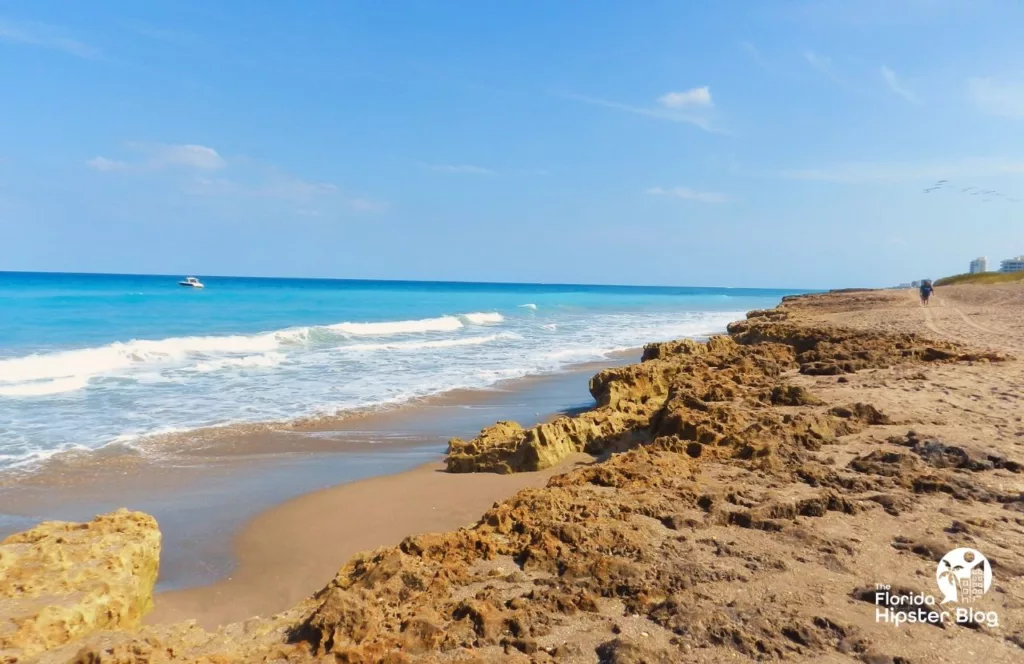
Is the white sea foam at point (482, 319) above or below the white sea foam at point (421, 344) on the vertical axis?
above

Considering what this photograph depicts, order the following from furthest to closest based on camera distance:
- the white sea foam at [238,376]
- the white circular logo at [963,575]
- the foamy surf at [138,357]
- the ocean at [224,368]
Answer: the foamy surf at [138,357]
the ocean at [224,368]
the white sea foam at [238,376]
the white circular logo at [963,575]

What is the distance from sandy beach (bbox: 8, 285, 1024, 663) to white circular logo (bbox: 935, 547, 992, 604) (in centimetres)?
2

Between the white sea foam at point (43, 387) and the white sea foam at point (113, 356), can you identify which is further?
the white sea foam at point (113, 356)

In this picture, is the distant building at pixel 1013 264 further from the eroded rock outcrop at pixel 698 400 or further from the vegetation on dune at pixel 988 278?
the eroded rock outcrop at pixel 698 400

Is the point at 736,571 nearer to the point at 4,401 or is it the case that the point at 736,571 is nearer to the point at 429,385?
the point at 429,385

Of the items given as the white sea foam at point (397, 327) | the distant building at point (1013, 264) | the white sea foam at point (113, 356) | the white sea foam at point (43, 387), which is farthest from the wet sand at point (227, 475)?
the distant building at point (1013, 264)

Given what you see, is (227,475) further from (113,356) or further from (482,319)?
(482,319)

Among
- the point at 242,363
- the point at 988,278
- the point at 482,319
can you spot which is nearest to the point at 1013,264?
the point at 988,278

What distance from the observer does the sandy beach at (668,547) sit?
3.04 m

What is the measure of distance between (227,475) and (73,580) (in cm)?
427

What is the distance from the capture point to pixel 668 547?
3969 mm

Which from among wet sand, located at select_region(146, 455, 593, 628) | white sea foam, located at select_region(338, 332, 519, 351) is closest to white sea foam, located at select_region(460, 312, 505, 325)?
white sea foam, located at select_region(338, 332, 519, 351)

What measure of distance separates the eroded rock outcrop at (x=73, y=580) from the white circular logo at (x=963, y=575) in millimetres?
4262

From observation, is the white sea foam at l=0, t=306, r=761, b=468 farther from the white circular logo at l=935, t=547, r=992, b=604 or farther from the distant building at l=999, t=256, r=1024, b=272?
the distant building at l=999, t=256, r=1024, b=272
